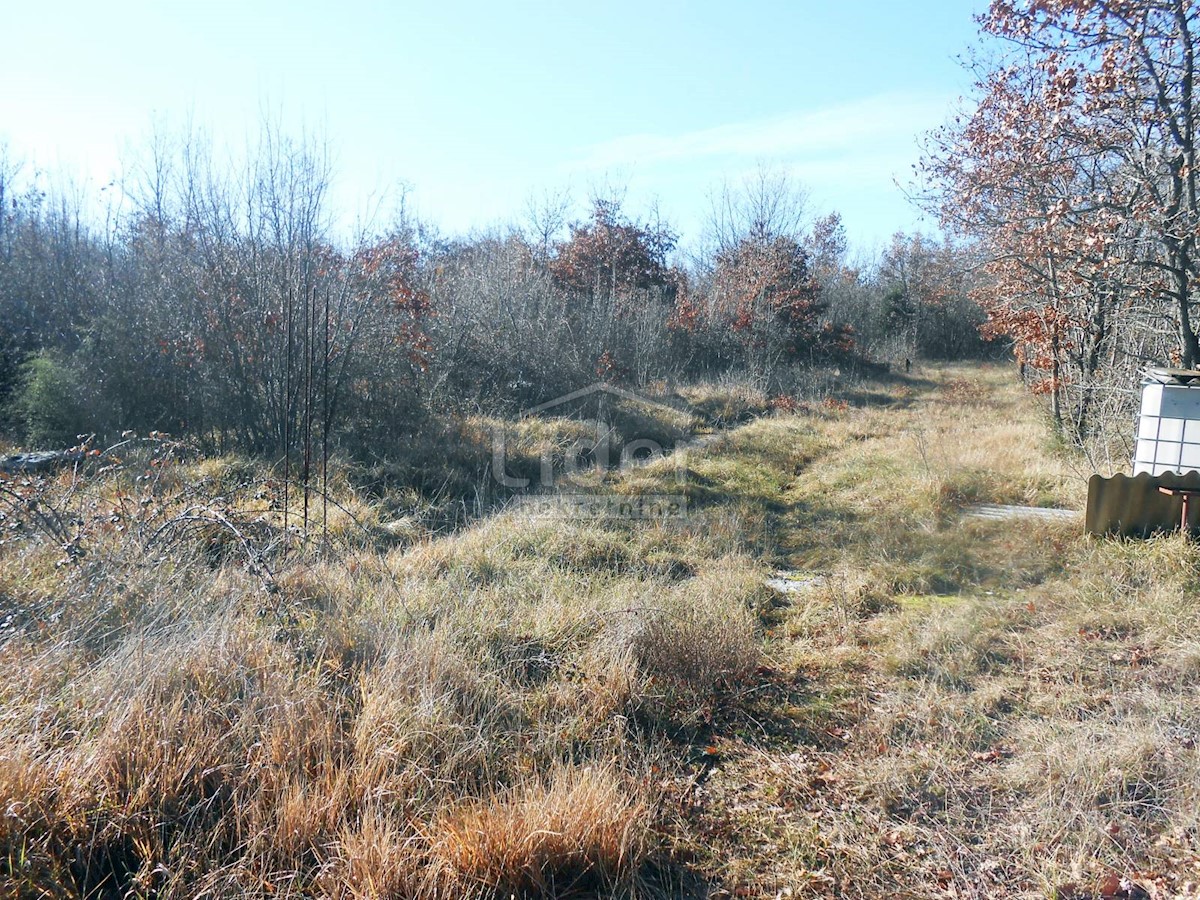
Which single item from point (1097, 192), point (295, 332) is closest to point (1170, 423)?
point (1097, 192)

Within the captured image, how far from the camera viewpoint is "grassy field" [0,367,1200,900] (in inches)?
107

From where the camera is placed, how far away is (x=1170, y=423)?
19.9 feet

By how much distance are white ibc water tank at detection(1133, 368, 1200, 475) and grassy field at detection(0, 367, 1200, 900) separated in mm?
799

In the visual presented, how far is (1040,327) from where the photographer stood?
10938 mm

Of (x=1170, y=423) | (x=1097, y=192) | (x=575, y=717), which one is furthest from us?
(x=1097, y=192)

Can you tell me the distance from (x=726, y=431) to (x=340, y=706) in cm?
1043

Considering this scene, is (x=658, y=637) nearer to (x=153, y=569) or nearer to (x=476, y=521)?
(x=153, y=569)

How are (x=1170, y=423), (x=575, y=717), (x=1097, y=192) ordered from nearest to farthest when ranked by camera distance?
(x=575, y=717), (x=1170, y=423), (x=1097, y=192)

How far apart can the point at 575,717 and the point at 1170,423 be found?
5275 millimetres

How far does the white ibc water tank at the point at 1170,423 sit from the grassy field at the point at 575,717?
2.62 ft

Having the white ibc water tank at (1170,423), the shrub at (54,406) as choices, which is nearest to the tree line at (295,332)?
the shrub at (54,406)

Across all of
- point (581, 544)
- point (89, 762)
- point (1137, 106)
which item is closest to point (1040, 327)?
point (1137, 106)

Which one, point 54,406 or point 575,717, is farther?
point 54,406

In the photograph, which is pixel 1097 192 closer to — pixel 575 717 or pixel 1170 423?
pixel 1170 423
